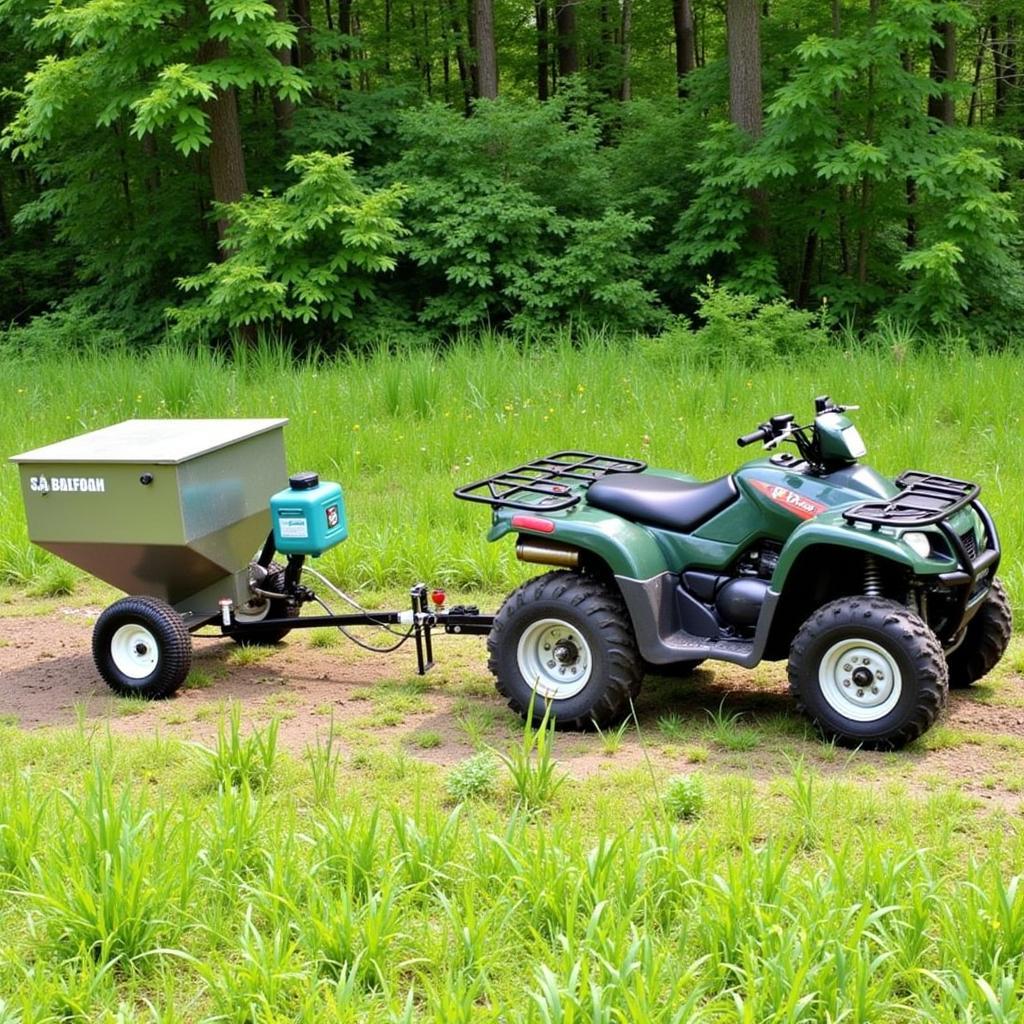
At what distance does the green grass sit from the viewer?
322cm

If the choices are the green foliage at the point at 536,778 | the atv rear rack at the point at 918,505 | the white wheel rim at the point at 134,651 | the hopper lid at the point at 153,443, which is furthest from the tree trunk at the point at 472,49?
the green foliage at the point at 536,778

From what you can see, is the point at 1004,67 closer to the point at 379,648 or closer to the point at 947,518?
the point at 379,648

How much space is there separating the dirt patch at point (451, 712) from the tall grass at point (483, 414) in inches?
49.2

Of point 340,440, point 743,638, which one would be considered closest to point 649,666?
point 743,638

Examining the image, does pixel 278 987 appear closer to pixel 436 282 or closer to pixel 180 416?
pixel 180 416

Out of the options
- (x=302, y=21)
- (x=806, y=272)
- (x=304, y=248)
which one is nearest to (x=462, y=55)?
(x=302, y=21)

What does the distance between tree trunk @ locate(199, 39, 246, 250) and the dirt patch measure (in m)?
9.69

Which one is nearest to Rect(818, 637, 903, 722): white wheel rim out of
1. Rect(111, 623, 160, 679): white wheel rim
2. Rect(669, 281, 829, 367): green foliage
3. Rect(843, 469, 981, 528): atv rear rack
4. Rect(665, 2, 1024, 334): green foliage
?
→ Rect(843, 469, 981, 528): atv rear rack

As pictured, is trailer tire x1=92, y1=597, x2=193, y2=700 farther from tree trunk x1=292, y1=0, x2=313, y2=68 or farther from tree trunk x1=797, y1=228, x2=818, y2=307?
tree trunk x1=292, y1=0, x2=313, y2=68

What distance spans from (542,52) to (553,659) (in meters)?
22.0

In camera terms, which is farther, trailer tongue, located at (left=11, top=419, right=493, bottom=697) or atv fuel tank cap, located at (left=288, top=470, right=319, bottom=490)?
atv fuel tank cap, located at (left=288, top=470, right=319, bottom=490)

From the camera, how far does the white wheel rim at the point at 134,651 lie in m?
6.04

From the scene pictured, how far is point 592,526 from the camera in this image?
17.5 ft

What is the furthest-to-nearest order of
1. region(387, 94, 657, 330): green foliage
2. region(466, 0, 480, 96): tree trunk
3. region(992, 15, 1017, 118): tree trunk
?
region(466, 0, 480, 96): tree trunk → region(992, 15, 1017, 118): tree trunk → region(387, 94, 657, 330): green foliage
